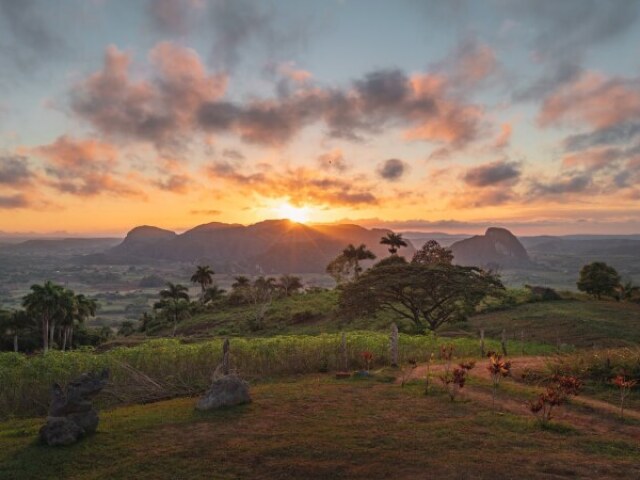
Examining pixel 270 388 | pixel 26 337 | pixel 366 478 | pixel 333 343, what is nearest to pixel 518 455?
pixel 366 478

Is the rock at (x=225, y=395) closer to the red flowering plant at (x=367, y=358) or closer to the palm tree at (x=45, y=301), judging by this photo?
the red flowering plant at (x=367, y=358)

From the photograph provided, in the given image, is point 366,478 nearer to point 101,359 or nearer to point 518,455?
point 518,455

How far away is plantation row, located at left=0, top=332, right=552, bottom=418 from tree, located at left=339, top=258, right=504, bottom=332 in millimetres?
12221

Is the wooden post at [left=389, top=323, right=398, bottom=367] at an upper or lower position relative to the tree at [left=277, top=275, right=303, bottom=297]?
upper

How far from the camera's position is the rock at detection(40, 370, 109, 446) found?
42.6ft

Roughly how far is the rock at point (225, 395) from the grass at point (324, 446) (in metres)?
0.40

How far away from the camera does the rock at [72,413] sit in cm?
1299

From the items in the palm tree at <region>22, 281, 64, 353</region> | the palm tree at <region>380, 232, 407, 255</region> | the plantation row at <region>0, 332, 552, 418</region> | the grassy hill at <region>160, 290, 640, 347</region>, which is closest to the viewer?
the plantation row at <region>0, 332, 552, 418</region>

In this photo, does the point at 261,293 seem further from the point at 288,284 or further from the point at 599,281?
the point at 599,281

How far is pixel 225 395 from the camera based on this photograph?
16.3m

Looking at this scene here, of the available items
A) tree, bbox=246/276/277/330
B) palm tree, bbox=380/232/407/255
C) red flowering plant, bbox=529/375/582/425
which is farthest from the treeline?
red flowering plant, bbox=529/375/582/425

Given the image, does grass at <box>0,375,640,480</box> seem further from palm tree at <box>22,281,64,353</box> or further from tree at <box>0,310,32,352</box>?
tree at <box>0,310,32,352</box>

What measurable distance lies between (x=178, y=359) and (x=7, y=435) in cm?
917

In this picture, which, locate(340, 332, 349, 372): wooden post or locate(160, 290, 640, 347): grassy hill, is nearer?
locate(340, 332, 349, 372): wooden post
